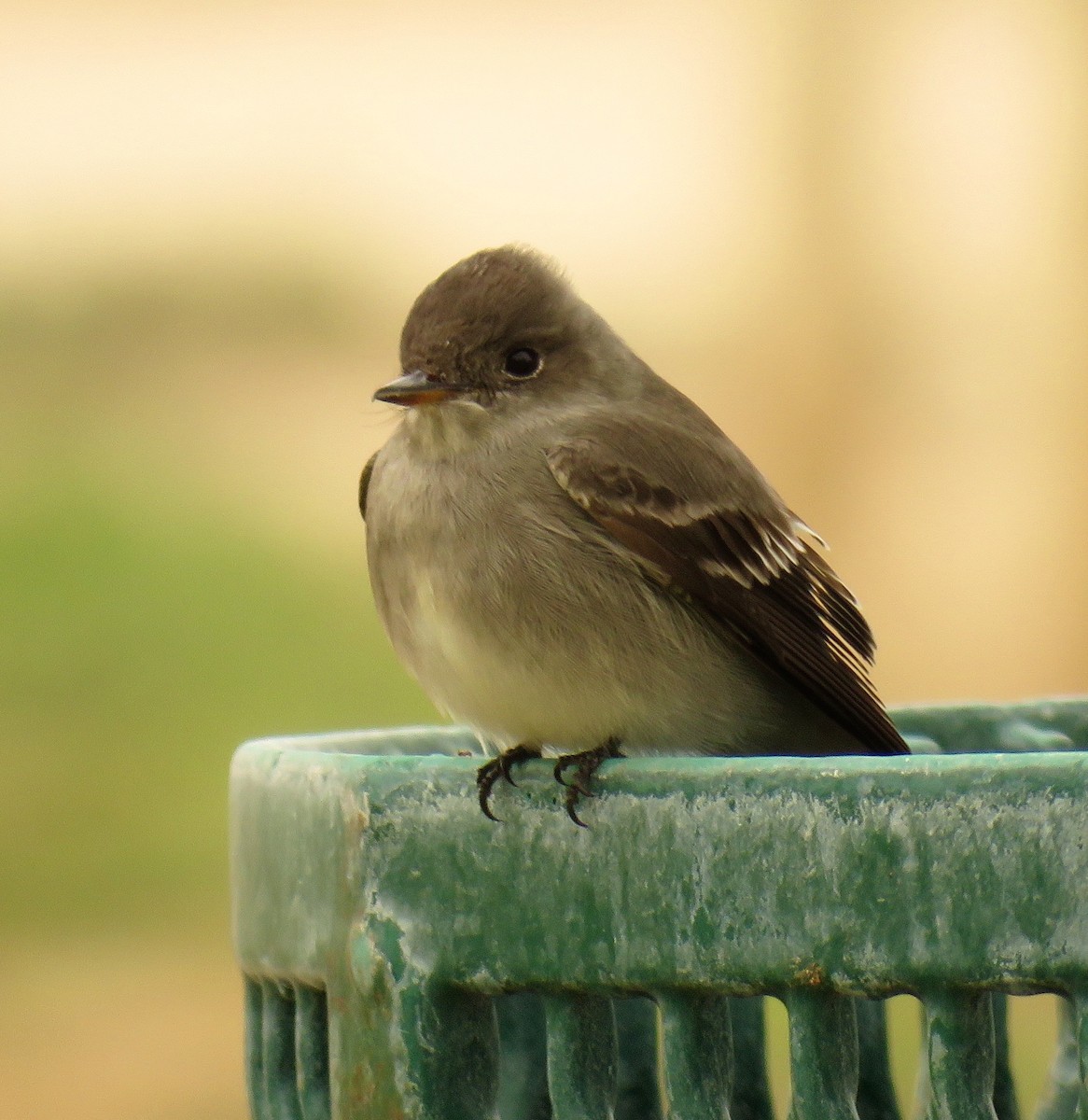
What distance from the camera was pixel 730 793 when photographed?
Result: 1748 millimetres

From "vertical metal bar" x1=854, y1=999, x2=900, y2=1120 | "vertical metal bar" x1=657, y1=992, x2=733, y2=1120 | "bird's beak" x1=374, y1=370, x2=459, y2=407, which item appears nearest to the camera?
"vertical metal bar" x1=657, y1=992, x2=733, y2=1120

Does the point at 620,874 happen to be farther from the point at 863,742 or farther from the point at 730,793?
the point at 863,742

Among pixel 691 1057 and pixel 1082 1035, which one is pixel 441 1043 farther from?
pixel 1082 1035

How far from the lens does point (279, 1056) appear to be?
2080 mm

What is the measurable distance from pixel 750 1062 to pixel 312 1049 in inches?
19.3

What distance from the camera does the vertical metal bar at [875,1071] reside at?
7.24 ft

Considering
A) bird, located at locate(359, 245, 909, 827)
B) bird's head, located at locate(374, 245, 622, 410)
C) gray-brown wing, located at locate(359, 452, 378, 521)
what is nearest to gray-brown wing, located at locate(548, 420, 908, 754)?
bird, located at locate(359, 245, 909, 827)

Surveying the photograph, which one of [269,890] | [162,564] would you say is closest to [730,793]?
[269,890]

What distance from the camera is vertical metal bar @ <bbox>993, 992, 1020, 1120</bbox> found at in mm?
2178

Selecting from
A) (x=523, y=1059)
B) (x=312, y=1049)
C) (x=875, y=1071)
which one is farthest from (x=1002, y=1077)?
(x=312, y=1049)

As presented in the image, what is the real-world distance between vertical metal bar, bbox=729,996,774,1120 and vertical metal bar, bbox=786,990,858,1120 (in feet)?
1.23

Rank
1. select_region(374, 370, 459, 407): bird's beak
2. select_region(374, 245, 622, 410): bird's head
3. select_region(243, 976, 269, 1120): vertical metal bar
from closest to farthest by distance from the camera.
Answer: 1. select_region(243, 976, 269, 1120): vertical metal bar
2. select_region(374, 370, 459, 407): bird's beak
3. select_region(374, 245, 622, 410): bird's head

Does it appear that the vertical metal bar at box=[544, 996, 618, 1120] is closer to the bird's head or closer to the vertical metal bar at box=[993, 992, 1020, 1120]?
the vertical metal bar at box=[993, 992, 1020, 1120]

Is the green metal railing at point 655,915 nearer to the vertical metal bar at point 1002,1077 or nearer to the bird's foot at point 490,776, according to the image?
the bird's foot at point 490,776
